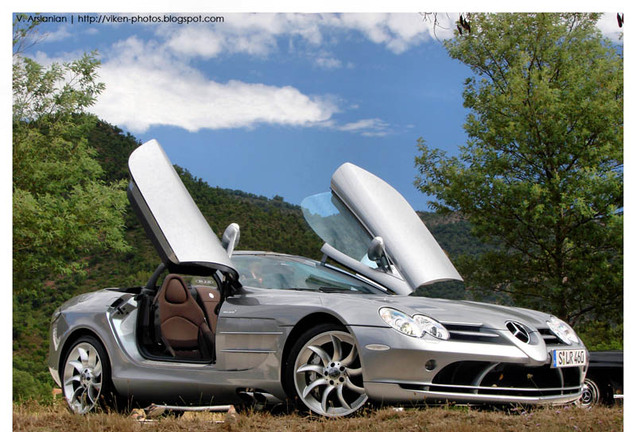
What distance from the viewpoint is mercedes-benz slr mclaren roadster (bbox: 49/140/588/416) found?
15.3 ft

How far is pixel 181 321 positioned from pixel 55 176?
1783 centimetres

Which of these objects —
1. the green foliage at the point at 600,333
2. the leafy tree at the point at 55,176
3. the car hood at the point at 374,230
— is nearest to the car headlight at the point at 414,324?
the car hood at the point at 374,230

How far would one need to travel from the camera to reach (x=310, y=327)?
16.4 feet

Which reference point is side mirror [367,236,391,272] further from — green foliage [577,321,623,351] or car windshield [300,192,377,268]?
green foliage [577,321,623,351]

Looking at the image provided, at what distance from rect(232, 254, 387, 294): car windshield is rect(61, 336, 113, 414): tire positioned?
1.54 meters

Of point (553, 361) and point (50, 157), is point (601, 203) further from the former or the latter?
point (50, 157)

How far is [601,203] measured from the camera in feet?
48.9

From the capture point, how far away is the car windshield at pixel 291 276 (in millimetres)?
5852

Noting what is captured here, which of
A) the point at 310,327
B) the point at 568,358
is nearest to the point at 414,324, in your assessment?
the point at 310,327

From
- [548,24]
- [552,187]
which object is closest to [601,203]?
[552,187]

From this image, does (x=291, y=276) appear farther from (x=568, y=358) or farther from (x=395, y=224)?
(x=568, y=358)

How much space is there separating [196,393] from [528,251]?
42.1 ft

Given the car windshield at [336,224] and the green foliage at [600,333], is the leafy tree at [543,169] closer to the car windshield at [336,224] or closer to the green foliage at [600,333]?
the green foliage at [600,333]

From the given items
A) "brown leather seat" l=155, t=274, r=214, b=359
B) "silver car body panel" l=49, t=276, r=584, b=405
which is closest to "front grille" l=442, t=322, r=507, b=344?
"silver car body panel" l=49, t=276, r=584, b=405
